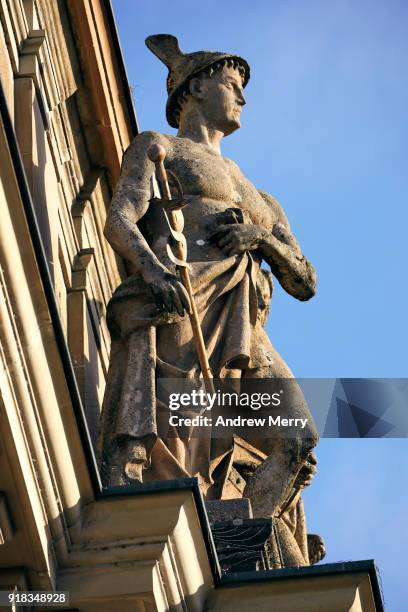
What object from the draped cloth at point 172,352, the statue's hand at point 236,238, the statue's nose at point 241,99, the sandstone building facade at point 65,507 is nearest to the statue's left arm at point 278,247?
the statue's hand at point 236,238

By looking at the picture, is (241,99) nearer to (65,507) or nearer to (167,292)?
(167,292)

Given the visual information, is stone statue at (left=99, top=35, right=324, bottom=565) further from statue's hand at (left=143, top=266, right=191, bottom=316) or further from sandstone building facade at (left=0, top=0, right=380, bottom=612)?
Result: sandstone building facade at (left=0, top=0, right=380, bottom=612)

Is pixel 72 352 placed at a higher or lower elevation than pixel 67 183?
lower

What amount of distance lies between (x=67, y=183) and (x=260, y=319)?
2949 mm

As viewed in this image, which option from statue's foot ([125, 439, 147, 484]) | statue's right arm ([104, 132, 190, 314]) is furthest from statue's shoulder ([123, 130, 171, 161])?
statue's foot ([125, 439, 147, 484])

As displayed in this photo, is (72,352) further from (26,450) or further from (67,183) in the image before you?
(26,450)

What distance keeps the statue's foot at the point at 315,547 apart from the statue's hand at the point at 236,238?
153cm

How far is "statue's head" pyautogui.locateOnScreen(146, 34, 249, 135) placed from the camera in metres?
13.7

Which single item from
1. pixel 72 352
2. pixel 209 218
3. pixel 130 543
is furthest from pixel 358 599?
pixel 72 352

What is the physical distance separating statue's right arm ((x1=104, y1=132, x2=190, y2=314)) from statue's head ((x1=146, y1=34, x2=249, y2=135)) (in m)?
0.59

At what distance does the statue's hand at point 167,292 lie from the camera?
39.5 ft

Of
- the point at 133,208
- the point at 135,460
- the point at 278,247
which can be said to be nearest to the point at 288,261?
the point at 278,247

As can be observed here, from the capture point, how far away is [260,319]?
1285cm

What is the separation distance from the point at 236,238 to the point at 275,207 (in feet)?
3.13
